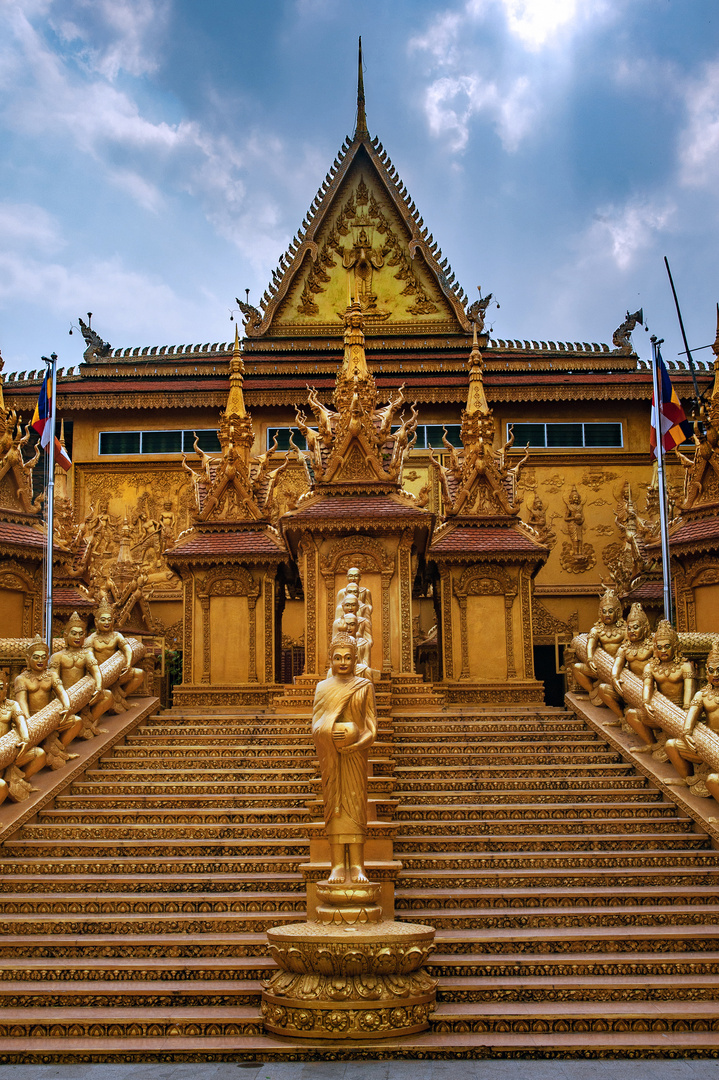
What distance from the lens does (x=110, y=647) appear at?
1519 centimetres

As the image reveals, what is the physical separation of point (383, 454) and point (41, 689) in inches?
336

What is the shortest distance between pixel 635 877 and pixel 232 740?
5740 millimetres

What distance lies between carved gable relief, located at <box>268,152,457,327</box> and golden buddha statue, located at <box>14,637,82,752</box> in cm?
2144

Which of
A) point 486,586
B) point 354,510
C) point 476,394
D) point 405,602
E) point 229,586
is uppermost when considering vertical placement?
point 476,394

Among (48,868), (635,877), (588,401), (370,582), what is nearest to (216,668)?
(370,582)

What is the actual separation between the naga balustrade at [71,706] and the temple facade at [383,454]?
4686mm

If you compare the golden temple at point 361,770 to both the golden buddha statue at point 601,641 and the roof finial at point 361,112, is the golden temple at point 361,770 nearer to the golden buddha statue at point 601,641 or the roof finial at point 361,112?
the golden buddha statue at point 601,641

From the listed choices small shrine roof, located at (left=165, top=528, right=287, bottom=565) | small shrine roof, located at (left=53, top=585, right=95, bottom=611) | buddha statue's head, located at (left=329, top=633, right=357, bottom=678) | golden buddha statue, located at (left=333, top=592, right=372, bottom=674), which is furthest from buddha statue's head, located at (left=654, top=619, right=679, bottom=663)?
small shrine roof, located at (left=53, top=585, right=95, bottom=611)

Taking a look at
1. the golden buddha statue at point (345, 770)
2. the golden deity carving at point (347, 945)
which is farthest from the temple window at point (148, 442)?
the golden deity carving at point (347, 945)

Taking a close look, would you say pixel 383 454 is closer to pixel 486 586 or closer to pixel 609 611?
pixel 486 586

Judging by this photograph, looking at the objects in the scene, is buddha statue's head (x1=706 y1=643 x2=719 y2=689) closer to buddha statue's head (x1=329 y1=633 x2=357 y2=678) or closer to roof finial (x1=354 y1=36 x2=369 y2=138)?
buddha statue's head (x1=329 y1=633 x2=357 y2=678)

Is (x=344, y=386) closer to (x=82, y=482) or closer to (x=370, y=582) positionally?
(x=370, y=582)

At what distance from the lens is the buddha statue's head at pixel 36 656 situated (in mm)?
12789

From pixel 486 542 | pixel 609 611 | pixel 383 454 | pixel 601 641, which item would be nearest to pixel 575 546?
pixel 486 542
